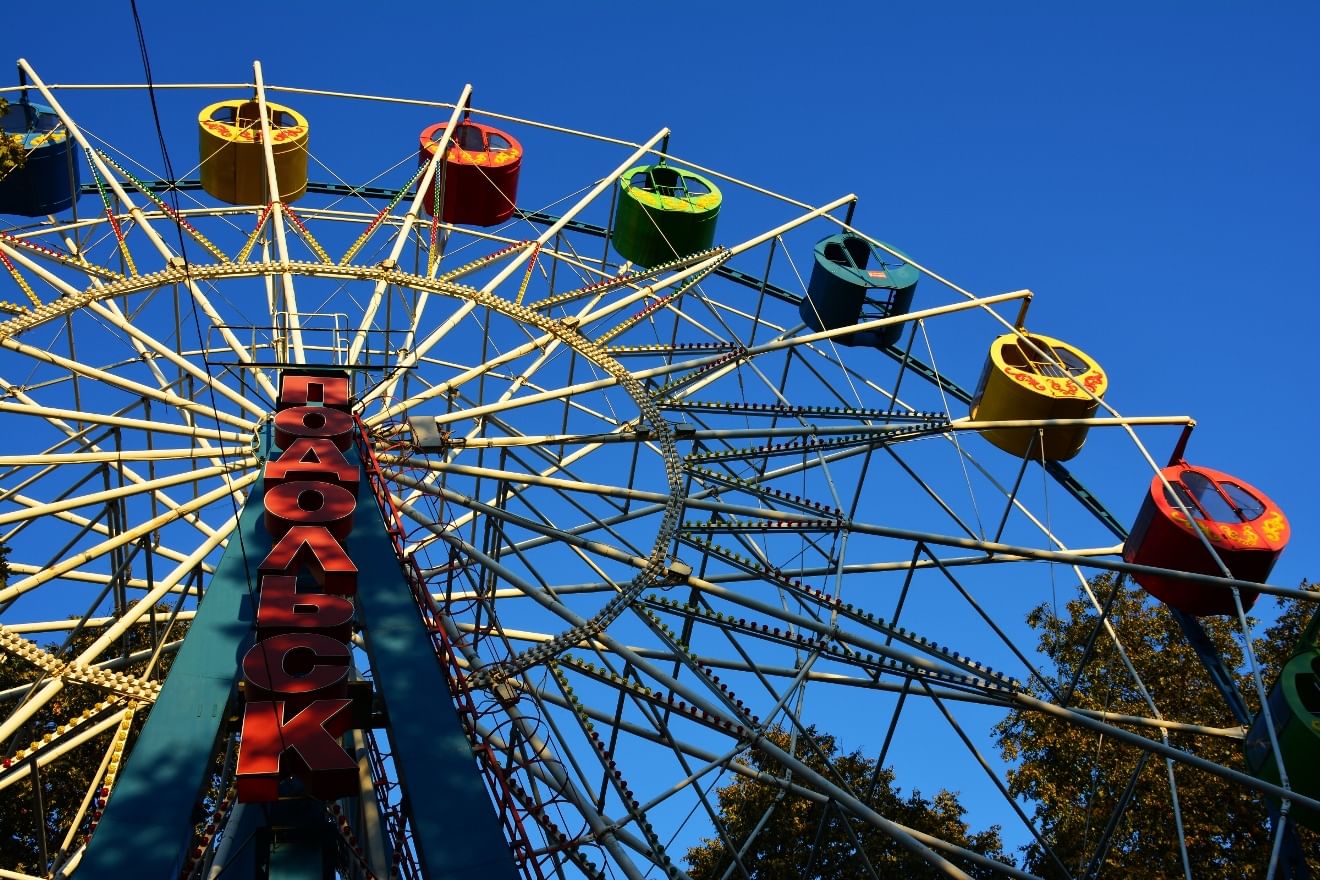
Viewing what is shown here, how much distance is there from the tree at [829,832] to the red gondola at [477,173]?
11954 mm

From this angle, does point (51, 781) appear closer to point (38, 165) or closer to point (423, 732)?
point (38, 165)

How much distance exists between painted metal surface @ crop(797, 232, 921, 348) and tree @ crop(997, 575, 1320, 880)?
7.29 m

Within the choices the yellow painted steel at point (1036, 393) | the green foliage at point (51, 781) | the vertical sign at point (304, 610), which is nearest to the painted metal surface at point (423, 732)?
the vertical sign at point (304, 610)

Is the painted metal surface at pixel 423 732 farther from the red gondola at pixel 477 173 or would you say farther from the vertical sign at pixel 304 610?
the red gondola at pixel 477 173

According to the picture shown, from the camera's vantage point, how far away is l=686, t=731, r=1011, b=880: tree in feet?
108

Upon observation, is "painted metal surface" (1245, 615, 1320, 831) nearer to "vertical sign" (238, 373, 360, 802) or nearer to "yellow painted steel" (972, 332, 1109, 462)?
"yellow painted steel" (972, 332, 1109, 462)

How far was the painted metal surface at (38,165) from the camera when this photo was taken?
31.4 meters

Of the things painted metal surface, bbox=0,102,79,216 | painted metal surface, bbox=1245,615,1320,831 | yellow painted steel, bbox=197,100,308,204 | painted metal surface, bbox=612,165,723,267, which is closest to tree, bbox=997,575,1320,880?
painted metal surface, bbox=1245,615,1320,831

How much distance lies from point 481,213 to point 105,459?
12133mm

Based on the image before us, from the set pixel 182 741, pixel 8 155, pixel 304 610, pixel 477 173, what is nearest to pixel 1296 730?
pixel 304 610

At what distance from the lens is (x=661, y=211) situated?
32.2 metres

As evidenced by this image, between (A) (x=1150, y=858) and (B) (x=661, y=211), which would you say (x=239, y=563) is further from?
(A) (x=1150, y=858)

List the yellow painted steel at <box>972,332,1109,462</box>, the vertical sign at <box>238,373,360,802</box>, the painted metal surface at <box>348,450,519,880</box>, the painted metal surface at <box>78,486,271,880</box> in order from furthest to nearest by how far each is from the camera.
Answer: the yellow painted steel at <box>972,332,1109,462</box> → the vertical sign at <box>238,373,360,802</box> → the painted metal surface at <box>348,450,519,880</box> → the painted metal surface at <box>78,486,271,880</box>

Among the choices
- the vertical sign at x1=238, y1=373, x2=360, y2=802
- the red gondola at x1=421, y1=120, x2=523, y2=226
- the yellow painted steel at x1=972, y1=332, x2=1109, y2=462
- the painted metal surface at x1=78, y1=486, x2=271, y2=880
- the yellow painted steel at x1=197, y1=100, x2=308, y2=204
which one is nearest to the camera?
the painted metal surface at x1=78, y1=486, x2=271, y2=880
